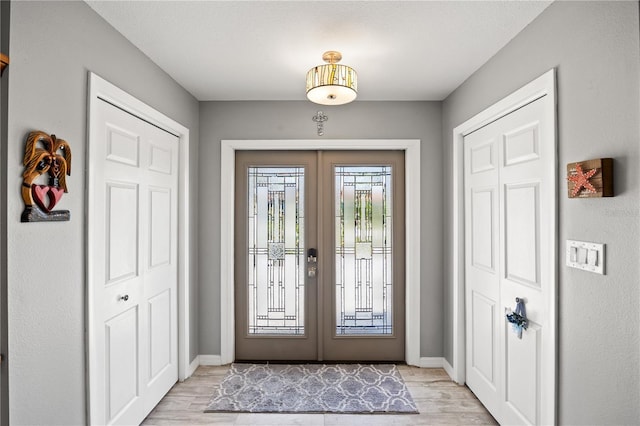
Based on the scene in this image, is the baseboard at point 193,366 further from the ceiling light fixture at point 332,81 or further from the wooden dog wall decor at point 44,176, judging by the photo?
the ceiling light fixture at point 332,81

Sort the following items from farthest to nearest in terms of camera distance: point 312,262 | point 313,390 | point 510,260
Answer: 1. point 312,262
2. point 313,390
3. point 510,260

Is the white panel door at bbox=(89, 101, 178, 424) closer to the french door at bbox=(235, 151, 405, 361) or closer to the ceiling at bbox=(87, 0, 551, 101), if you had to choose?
the ceiling at bbox=(87, 0, 551, 101)

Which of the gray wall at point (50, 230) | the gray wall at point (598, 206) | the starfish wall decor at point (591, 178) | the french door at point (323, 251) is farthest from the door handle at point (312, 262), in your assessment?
the starfish wall decor at point (591, 178)

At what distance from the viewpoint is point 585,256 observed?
62.2 inches

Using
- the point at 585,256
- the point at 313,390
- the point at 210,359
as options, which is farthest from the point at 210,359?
the point at 585,256

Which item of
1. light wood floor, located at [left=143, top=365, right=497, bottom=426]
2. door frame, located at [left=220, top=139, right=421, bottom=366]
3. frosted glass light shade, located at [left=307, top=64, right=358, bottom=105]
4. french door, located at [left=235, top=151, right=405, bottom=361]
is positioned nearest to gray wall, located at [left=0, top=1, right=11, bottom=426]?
light wood floor, located at [left=143, top=365, right=497, bottom=426]

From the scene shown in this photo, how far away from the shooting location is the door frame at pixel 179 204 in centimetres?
183

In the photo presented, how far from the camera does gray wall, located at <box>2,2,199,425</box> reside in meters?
1.40

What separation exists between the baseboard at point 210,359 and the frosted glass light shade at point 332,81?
257 cm

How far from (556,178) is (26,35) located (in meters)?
2.47

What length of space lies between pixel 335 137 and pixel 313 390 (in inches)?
87.2

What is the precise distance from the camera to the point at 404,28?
2.05 m

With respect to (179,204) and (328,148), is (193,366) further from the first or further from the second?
(328,148)

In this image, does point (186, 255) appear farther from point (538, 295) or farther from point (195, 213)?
point (538, 295)
